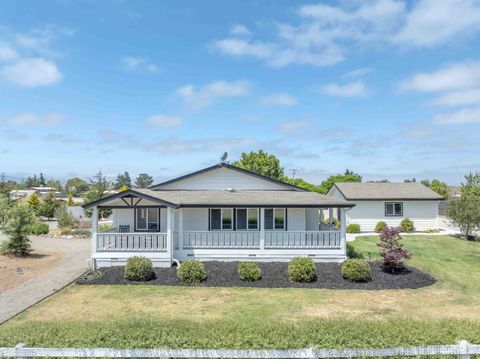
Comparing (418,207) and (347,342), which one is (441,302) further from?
(418,207)

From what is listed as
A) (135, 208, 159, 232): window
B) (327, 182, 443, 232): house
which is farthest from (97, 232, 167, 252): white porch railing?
(327, 182, 443, 232): house

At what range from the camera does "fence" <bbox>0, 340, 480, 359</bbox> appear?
21.0 ft

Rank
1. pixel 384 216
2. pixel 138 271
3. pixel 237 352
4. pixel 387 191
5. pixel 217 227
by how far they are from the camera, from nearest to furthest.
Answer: pixel 237 352, pixel 138 271, pixel 217 227, pixel 384 216, pixel 387 191

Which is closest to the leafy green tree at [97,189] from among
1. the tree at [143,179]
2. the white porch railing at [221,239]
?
the white porch railing at [221,239]

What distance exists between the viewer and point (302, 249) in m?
18.2

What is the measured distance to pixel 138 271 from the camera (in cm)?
1523

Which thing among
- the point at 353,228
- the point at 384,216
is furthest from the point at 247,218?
the point at 384,216

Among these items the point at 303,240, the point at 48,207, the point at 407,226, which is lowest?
the point at 407,226

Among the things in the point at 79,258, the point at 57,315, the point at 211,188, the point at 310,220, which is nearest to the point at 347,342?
the point at 57,315

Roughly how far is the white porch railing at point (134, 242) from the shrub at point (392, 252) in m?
10.5

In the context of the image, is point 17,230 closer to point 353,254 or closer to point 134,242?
point 134,242

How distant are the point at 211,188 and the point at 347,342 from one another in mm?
15626

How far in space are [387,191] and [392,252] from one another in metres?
19.0

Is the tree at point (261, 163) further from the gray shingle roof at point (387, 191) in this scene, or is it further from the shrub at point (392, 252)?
the shrub at point (392, 252)
